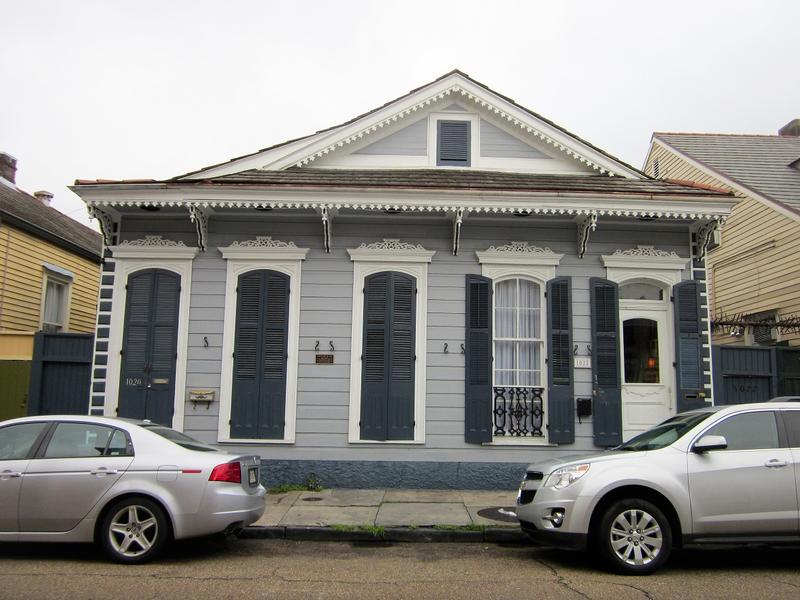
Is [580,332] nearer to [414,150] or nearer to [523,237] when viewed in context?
[523,237]

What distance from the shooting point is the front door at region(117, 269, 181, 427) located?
1061 cm

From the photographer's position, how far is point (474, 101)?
40.0 ft

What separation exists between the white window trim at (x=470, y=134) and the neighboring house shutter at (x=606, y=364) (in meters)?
3.11

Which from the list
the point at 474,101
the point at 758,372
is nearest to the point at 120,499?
the point at 474,101

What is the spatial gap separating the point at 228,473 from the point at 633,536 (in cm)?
389

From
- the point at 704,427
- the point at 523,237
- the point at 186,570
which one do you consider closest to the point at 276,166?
the point at 523,237

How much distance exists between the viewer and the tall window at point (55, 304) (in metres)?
16.8

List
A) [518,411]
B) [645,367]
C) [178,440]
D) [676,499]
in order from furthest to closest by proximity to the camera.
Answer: [645,367] → [518,411] → [178,440] → [676,499]

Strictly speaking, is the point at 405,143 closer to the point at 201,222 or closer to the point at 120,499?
the point at 201,222

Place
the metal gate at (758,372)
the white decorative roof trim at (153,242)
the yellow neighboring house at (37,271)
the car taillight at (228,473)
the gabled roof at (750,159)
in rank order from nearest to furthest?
1. the car taillight at (228,473)
2. the white decorative roof trim at (153,242)
3. the metal gate at (758,372)
4. the yellow neighboring house at (37,271)
5. the gabled roof at (750,159)

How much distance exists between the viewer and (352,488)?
405 inches

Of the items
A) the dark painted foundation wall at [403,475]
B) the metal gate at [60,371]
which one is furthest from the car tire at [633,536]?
the metal gate at [60,371]

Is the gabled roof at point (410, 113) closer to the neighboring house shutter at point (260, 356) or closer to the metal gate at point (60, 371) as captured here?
the neighboring house shutter at point (260, 356)

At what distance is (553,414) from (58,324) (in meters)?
13.1
